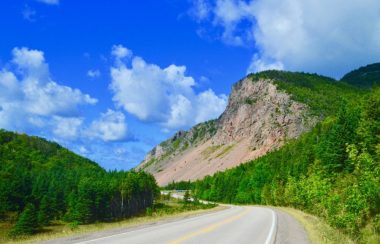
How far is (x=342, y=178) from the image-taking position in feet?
134

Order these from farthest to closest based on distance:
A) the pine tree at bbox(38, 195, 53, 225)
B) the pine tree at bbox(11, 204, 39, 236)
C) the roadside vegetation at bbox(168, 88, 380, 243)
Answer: the pine tree at bbox(38, 195, 53, 225) < the pine tree at bbox(11, 204, 39, 236) < the roadside vegetation at bbox(168, 88, 380, 243)

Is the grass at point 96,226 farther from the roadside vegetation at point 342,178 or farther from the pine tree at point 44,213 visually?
the roadside vegetation at point 342,178

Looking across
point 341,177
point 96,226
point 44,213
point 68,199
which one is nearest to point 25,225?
point 44,213

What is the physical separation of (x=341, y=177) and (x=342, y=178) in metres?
2.42

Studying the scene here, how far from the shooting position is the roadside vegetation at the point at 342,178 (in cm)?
2052

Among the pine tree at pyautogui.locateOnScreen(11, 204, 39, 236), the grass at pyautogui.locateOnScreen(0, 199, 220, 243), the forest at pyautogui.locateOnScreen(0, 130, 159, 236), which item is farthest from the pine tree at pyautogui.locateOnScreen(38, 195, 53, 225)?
the pine tree at pyautogui.locateOnScreen(11, 204, 39, 236)

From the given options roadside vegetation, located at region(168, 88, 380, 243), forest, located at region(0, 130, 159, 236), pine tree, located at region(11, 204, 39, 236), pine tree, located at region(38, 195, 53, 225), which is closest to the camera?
roadside vegetation, located at region(168, 88, 380, 243)

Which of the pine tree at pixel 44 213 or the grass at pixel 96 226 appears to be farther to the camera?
the pine tree at pixel 44 213

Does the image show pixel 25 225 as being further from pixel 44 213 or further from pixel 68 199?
pixel 68 199

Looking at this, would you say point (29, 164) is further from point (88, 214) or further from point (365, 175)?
point (365, 175)

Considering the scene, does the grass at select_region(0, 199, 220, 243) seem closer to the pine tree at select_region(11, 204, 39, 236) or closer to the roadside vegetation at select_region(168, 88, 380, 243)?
the pine tree at select_region(11, 204, 39, 236)

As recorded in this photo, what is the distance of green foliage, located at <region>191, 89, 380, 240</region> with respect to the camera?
2055 centimetres

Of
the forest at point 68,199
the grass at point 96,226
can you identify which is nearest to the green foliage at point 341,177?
the grass at point 96,226

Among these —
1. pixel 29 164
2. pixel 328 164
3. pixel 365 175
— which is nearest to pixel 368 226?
pixel 365 175
